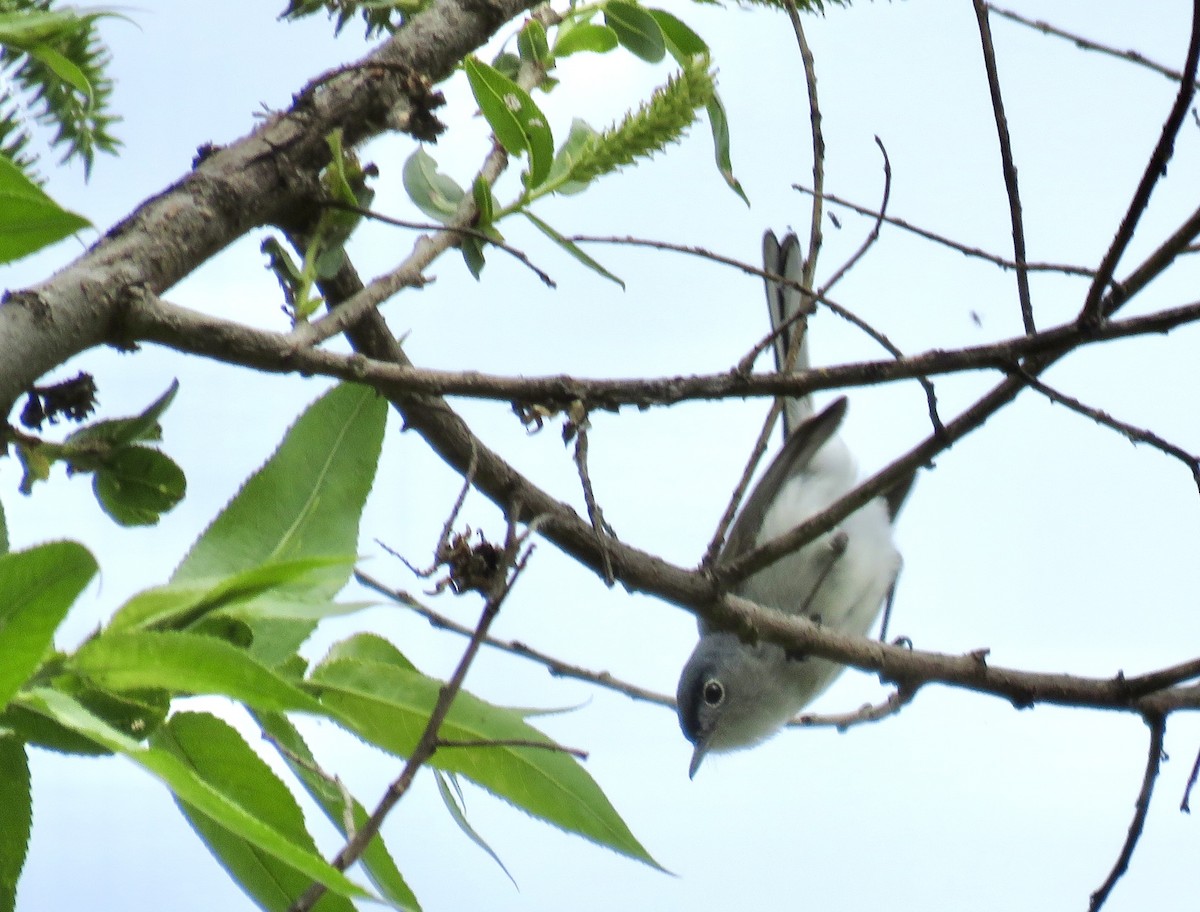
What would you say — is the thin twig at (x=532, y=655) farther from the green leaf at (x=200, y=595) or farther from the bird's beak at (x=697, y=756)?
the bird's beak at (x=697, y=756)

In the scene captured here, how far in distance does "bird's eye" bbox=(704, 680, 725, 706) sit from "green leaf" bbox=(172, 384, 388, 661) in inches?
106

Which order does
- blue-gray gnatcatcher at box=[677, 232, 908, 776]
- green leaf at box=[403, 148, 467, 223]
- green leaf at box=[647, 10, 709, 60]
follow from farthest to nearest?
blue-gray gnatcatcher at box=[677, 232, 908, 776] < green leaf at box=[647, 10, 709, 60] < green leaf at box=[403, 148, 467, 223]

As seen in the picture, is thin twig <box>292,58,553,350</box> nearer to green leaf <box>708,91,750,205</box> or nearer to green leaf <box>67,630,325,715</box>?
green leaf <box>708,91,750,205</box>

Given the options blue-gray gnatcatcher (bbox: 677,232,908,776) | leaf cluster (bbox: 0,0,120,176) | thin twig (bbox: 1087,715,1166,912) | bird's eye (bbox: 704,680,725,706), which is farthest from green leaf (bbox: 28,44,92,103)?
bird's eye (bbox: 704,680,725,706)

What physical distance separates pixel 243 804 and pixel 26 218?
37 cm

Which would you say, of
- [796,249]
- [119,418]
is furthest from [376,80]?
[796,249]

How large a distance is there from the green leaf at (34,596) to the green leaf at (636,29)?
1089mm

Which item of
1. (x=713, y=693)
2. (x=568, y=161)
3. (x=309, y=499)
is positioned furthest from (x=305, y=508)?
(x=713, y=693)

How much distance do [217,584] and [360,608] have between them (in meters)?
0.08

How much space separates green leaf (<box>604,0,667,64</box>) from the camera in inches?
57.2

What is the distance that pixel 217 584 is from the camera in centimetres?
66

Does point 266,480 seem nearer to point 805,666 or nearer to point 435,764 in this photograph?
point 435,764

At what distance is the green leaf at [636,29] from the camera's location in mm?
1453

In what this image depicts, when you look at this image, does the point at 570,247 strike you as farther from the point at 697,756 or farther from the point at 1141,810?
the point at 697,756
